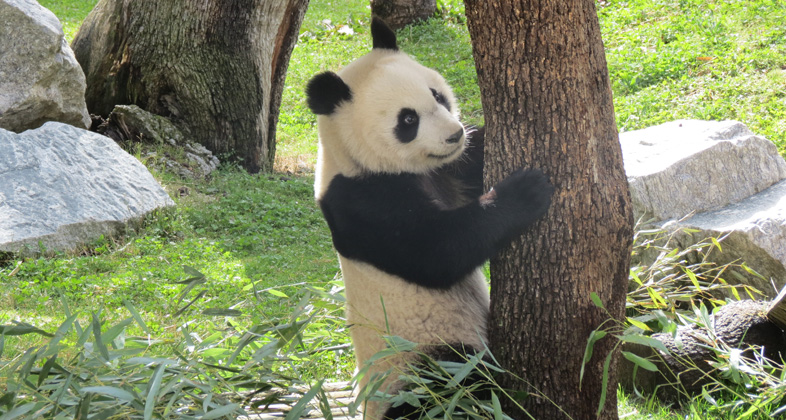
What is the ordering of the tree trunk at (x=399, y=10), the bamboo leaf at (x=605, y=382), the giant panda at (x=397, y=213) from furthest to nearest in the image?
the tree trunk at (x=399, y=10) → the giant panda at (x=397, y=213) → the bamboo leaf at (x=605, y=382)

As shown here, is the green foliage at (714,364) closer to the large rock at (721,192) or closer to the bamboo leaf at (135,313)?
the large rock at (721,192)

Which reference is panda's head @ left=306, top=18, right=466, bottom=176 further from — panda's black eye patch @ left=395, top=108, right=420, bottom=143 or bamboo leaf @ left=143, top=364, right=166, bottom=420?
bamboo leaf @ left=143, top=364, right=166, bottom=420

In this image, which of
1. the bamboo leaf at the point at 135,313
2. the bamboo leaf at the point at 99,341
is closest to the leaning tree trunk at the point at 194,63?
the bamboo leaf at the point at 135,313

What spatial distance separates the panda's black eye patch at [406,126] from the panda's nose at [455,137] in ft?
0.45

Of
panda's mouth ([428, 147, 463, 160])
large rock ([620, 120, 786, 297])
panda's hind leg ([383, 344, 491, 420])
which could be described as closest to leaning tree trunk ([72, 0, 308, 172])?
large rock ([620, 120, 786, 297])

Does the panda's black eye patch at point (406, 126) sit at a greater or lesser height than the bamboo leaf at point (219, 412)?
greater

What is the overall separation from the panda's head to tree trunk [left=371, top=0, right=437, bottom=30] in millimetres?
9360

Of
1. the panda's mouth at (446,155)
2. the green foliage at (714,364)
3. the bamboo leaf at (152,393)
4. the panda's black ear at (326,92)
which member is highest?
the panda's black ear at (326,92)

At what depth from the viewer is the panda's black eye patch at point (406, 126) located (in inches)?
116

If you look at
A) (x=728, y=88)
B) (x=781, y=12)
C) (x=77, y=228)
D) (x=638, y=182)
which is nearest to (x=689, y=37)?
(x=781, y=12)

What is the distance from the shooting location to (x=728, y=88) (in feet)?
23.2

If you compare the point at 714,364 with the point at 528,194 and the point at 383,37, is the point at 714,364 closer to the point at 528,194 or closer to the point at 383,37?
the point at 528,194

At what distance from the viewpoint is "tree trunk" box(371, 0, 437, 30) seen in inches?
473

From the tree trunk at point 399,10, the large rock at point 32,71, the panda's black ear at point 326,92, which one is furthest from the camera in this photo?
the tree trunk at point 399,10
